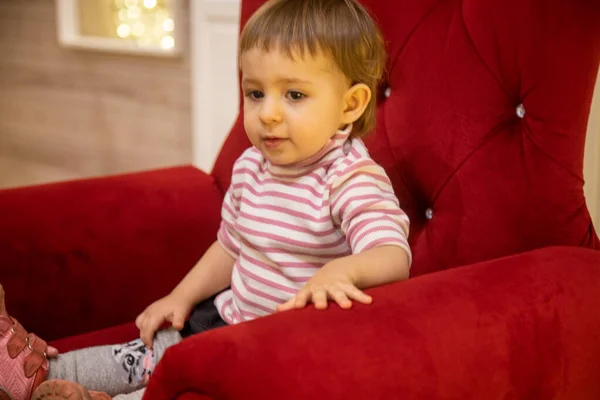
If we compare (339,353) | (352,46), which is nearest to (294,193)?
(352,46)

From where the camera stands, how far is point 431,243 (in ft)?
3.92

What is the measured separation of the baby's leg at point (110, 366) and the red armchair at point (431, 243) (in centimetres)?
13

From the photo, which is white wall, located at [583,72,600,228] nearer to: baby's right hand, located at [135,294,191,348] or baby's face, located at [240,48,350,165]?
baby's face, located at [240,48,350,165]

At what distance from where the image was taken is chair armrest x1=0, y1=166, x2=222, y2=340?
1.26m

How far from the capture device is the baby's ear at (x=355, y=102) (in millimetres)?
1106

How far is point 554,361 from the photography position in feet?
2.81

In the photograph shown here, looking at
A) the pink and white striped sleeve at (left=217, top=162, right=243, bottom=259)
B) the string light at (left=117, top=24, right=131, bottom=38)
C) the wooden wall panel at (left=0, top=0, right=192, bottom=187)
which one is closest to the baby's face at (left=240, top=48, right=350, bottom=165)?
the pink and white striped sleeve at (left=217, top=162, right=243, bottom=259)

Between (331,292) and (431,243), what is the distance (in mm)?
404

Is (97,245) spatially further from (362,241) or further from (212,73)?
(212,73)

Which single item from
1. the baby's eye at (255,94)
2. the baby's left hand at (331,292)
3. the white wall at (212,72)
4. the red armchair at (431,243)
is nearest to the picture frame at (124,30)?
the white wall at (212,72)

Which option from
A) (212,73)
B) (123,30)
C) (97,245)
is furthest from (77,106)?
(97,245)

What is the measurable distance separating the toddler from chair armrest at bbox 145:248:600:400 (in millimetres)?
144

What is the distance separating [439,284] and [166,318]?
52 centimetres

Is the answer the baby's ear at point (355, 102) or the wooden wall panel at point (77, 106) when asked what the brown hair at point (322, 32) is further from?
the wooden wall panel at point (77, 106)
